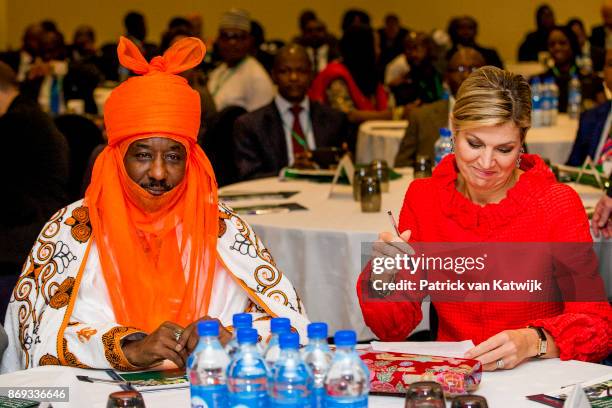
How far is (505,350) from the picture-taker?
2.46 meters

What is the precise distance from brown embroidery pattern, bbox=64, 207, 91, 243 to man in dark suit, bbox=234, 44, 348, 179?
9.90 ft

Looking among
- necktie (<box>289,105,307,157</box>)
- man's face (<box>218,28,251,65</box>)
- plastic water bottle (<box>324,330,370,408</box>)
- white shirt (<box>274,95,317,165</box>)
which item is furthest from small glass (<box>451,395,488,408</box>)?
man's face (<box>218,28,251,65</box>)

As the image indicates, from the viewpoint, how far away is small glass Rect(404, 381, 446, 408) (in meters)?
1.88

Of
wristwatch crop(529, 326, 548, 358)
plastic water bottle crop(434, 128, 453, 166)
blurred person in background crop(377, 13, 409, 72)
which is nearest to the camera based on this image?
wristwatch crop(529, 326, 548, 358)

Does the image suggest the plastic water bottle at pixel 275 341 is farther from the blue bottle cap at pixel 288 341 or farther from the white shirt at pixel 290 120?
the white shirt at pixel 290 120

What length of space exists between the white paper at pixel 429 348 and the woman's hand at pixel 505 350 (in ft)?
0.08

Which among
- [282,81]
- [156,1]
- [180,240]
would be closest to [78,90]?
[282,81]

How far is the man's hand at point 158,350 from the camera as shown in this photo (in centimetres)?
254

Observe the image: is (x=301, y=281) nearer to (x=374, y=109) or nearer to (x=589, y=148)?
(x=589, y=148)

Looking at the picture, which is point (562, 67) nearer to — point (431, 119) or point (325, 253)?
point (431, 119)

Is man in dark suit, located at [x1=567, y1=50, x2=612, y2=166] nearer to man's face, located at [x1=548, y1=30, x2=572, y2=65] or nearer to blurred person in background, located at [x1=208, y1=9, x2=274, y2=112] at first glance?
blurred person in background, located at [x1=208, y1=9, x2=274, y2=112]

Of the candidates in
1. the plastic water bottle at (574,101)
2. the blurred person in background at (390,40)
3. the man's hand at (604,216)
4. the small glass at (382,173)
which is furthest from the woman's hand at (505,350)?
the blurred person in background at (390,40)

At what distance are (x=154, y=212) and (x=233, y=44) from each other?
569 centimetres

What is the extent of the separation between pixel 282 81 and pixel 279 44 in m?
8.94
